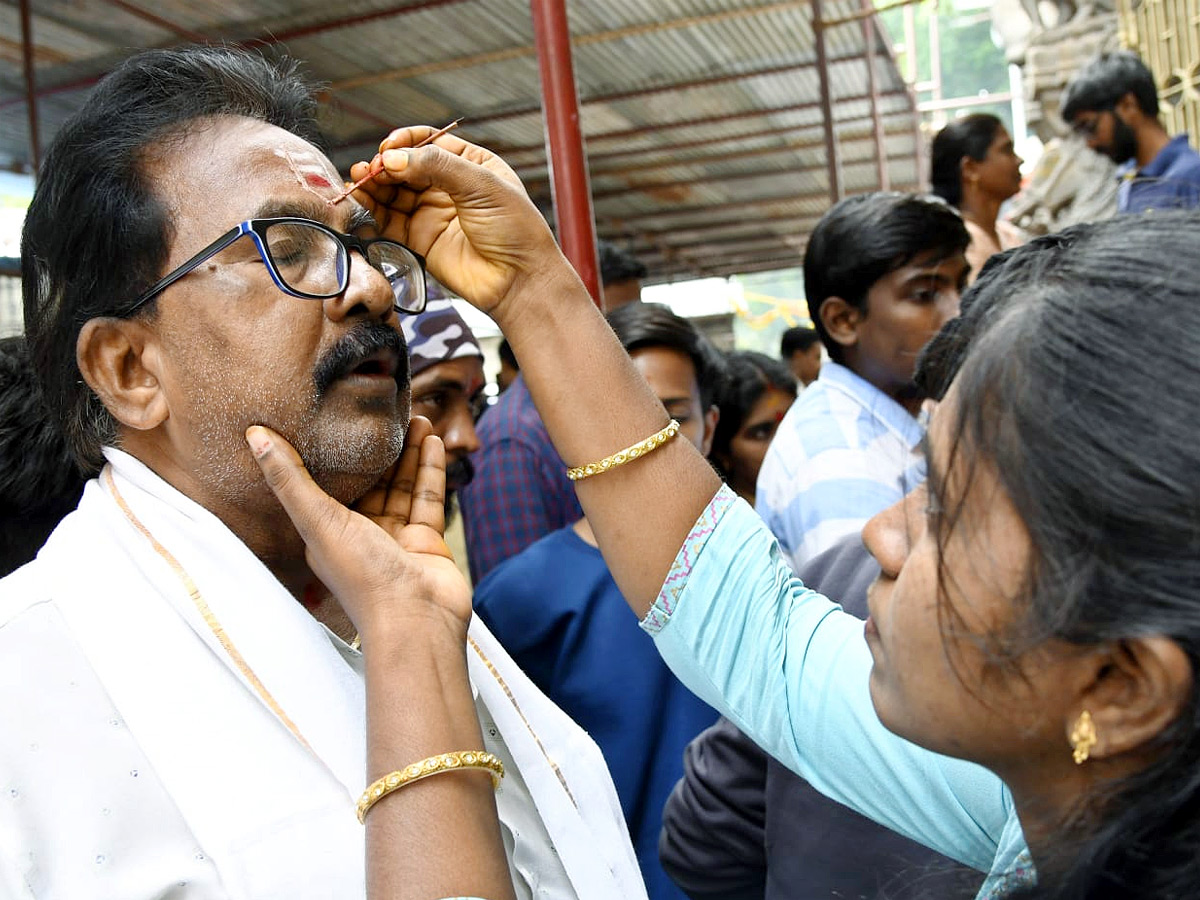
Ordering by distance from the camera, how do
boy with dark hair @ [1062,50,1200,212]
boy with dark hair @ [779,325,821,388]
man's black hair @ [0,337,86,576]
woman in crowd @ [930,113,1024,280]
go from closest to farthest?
man's black hair @ [0,337,86,576] → woman in crowd @ [930,113,1024,280] → boy with dark hair @ [1062,50,1200,212] → boy with dark hair @ [779,325,821,388]

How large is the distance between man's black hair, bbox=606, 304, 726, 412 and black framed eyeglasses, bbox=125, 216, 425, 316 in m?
Answer: 1.53

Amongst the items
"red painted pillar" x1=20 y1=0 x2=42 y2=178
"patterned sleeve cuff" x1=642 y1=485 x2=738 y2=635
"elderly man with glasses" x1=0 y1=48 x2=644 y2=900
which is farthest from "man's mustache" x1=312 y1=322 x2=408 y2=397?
"red painted pillar" x1=20 y1=0 x2=42 y2=178

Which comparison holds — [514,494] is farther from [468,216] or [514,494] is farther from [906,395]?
[468,216]

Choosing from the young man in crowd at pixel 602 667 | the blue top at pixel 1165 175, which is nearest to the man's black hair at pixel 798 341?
the blue top at pixel 1165 175

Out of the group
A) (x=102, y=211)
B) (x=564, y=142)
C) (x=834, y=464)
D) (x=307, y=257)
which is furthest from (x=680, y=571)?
(x=564, y=142)

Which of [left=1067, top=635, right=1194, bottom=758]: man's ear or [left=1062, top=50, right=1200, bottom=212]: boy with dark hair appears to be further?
[left=1062, top=50, right=1200, bottom=212]: boy with dark hair

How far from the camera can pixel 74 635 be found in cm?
144

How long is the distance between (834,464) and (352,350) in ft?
4.43

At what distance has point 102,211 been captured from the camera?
65.1 inches

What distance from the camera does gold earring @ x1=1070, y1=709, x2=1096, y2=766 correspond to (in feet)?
3.57

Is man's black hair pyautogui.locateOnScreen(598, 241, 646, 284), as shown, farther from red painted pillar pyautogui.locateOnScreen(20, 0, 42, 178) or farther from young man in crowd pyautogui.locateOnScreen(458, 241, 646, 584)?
red painted pillar pyautogui.locateOnScreen(20, 0, 42, 178)

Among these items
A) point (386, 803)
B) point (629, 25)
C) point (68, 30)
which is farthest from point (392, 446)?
point (629, 25)

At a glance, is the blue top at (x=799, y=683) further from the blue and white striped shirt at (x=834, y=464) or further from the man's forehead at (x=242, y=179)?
the blue and white striped shirt at (x=834, y=464)

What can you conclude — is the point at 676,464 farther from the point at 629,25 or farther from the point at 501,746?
the point at 629,25
